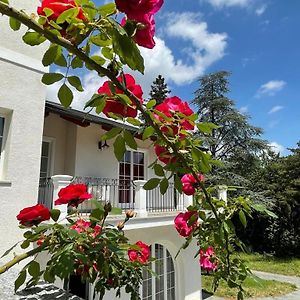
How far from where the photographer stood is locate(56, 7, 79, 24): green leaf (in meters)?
0.90

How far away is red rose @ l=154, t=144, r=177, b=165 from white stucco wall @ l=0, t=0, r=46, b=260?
19.0 ft

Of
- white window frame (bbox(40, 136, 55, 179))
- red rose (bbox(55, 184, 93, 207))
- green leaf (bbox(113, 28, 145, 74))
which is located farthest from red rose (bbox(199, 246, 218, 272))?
white window frame (bbox(40, 136, 55, 179))

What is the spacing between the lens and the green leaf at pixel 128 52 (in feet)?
2.48

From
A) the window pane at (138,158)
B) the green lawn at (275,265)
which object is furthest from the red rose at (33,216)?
the green lawn at (275,265)

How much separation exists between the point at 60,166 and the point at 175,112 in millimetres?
10635

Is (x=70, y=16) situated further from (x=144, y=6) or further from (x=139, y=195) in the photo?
Result: (x=139, y=195)

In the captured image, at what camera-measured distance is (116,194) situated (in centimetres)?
1179

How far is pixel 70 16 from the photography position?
2.98 feet

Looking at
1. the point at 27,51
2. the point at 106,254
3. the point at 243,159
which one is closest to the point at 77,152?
the point at 27,51

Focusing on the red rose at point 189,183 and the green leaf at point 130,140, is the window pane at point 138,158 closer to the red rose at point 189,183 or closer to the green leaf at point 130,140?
the red rose at point 189,183

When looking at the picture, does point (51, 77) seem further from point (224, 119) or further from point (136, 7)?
point (224, 119)

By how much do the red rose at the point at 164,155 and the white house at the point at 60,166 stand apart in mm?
567

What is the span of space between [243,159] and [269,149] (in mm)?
3387

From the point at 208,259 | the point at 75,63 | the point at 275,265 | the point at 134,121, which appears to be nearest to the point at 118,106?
the point at 134,121
